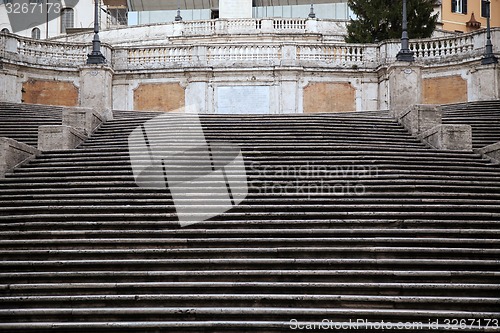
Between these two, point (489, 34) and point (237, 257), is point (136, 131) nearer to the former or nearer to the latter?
point (237, 257)

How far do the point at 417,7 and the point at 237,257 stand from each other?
64.0 feet

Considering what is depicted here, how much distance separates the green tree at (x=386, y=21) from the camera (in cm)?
2902

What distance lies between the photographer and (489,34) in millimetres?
25078

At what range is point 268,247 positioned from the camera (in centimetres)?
1260

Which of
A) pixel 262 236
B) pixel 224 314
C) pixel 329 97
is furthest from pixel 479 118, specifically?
pixel 224 314

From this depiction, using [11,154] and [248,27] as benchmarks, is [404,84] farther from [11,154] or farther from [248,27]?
[248,27]

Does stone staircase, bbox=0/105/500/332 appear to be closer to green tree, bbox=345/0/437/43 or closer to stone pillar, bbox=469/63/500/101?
stone pillar, bbox=469/63/500/101

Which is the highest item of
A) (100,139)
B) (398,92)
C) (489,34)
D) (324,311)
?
(489,34)

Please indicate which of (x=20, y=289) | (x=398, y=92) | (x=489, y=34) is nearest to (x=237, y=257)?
(x=20, y=289)

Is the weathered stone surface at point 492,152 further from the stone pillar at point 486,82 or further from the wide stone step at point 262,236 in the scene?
the stone pillar at point 486,82

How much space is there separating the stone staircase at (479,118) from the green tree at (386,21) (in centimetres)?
718

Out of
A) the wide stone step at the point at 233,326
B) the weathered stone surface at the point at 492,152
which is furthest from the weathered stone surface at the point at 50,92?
the wide stone step at the point at 233,326

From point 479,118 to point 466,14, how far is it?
30.2 metres

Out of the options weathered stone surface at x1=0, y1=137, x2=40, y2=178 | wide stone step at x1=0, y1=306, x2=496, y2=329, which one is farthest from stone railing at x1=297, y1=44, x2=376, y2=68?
wide stone step at x1=0, y1=306, x2=496, y2=329
